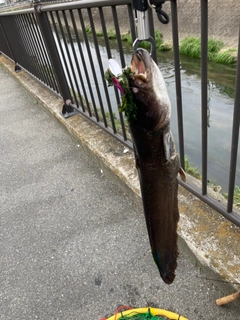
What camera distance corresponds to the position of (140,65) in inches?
38.3

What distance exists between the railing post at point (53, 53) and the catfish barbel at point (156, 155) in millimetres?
2875

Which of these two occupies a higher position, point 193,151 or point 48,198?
point 48,198

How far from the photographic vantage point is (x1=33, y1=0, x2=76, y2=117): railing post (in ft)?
11.0

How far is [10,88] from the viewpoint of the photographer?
21.7 feet

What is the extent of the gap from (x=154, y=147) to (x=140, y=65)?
32cm

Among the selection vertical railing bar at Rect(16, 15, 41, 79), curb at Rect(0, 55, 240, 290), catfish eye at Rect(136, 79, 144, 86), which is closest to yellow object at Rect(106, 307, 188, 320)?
curb at Rect(0, 55, 240, 290)

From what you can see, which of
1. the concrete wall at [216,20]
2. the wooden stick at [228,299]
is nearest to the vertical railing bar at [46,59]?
the wooden stick at [228,299]

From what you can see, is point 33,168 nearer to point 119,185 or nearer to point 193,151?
point 119,185

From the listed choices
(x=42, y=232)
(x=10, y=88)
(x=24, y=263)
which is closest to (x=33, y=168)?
(x=42, y=232)

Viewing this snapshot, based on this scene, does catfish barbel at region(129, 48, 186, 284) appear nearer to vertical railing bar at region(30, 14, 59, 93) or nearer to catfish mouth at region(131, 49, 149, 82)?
catfish mouth at region(131, 49, 149, 82)

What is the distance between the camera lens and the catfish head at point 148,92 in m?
0.96

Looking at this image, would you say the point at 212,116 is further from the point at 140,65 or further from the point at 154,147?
the point at 140,65

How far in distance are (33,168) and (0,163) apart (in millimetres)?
597

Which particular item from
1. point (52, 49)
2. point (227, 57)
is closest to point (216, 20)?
point (227, 57)
